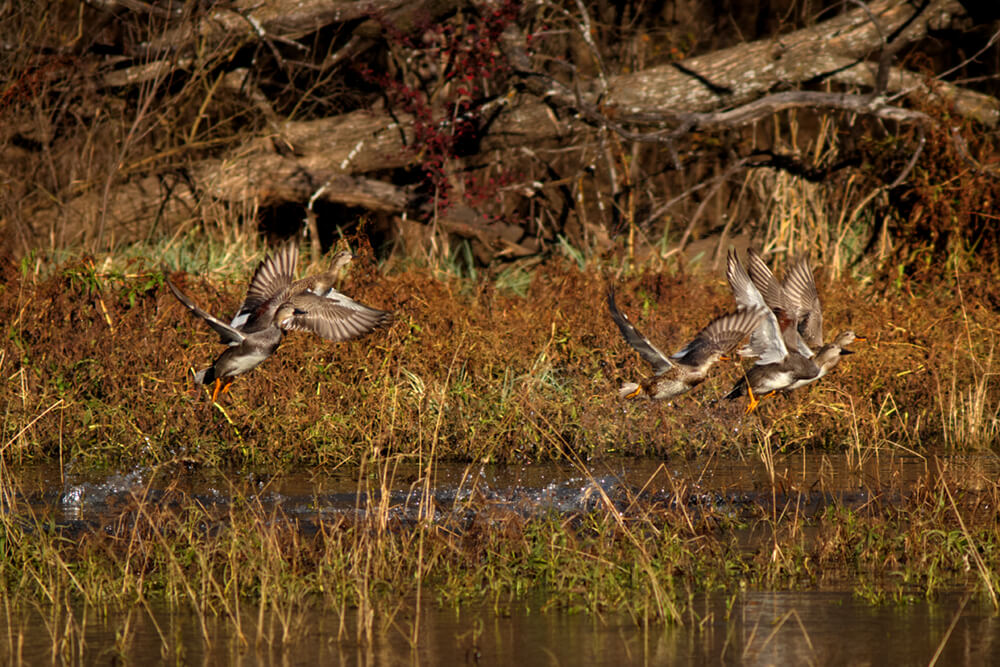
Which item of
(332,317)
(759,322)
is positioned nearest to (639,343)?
(759,322)

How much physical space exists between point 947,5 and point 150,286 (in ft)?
28.7

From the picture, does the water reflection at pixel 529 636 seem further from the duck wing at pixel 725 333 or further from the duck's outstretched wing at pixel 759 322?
the duck's outstretched wing at pixel 759 322

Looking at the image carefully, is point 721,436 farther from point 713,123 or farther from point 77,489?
point 713,123

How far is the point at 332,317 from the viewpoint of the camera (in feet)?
Answer: 24.5

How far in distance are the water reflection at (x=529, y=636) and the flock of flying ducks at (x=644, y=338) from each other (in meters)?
2.13

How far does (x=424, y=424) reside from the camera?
28.0ft

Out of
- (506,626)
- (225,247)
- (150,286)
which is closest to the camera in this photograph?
(506,626)

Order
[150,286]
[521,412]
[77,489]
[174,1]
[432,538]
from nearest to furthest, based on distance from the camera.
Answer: [432,538] < [77,489] < [521,412] < [150,286] < [174,1]

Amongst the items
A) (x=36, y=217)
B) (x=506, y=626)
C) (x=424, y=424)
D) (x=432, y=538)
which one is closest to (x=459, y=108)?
(x=36, y=217)

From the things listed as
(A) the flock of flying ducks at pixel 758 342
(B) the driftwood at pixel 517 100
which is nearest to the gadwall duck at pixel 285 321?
(A) the flock of flying ducks at pixel 758 342

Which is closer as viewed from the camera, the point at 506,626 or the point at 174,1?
the point at 506,626

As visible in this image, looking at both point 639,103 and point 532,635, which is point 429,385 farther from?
point 639,103

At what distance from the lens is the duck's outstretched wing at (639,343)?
685 cm

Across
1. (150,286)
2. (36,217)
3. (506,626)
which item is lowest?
(36,217)
